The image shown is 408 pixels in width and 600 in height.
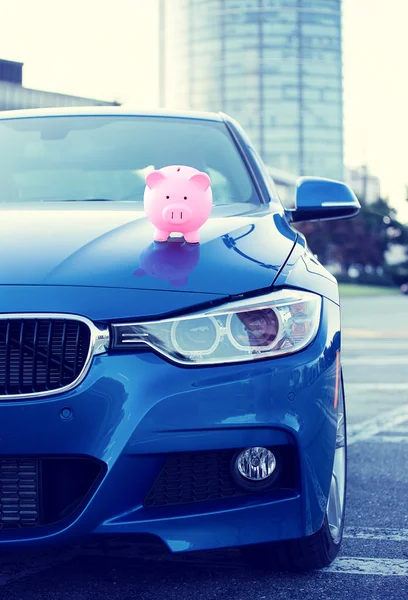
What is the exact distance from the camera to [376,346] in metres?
12.6

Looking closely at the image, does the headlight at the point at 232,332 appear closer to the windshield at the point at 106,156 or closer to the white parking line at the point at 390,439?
the windshield at the point at 106,156

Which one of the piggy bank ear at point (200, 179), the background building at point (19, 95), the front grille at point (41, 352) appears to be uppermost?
the background building at point (19, 95)

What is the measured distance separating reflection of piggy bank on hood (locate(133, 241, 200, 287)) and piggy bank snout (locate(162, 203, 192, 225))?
0.20ft

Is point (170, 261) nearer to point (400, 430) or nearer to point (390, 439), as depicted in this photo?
point (390, 439)

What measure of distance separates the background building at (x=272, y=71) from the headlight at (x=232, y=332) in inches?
4784

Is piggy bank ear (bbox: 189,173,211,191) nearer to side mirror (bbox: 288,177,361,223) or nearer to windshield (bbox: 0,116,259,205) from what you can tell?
windshield (bbox: 0,116,259,205)

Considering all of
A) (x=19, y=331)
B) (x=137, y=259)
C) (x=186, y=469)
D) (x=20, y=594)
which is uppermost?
(x=137, y=259)

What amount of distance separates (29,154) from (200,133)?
2.42 ft

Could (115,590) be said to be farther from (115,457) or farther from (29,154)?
(29,154)

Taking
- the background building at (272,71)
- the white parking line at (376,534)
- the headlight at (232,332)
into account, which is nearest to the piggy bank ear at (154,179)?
the headlight at (232,332)

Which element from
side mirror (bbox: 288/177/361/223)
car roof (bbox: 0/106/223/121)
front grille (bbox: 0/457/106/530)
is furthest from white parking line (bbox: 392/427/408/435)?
front grille (bbox: 0/457/106/530)

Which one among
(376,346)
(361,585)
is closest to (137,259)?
(361,585)

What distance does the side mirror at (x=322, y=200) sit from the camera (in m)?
3.69

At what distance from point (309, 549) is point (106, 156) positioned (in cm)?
190
